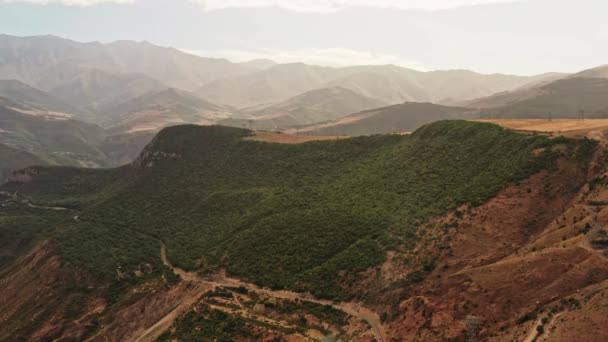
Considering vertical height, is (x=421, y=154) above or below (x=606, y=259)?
above

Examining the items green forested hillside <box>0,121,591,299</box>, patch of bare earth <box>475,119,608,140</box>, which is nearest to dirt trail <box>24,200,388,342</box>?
green forested hillside <box>0,121,591,299</box>

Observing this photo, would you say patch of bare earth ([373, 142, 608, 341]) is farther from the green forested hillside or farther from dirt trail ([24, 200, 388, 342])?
the green forested hillside

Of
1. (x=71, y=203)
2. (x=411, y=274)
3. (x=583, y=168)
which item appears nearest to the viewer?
(x=411, y=274)

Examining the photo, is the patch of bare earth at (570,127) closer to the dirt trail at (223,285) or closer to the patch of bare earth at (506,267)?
the patch of bare earth at (506,267)

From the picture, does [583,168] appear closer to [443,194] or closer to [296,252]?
[443,194]

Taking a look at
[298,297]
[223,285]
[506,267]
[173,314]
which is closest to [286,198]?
[223,285]

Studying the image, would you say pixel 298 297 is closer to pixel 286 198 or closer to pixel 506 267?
pixel 506 267

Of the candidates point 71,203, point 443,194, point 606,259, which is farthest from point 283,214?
point 71,203
